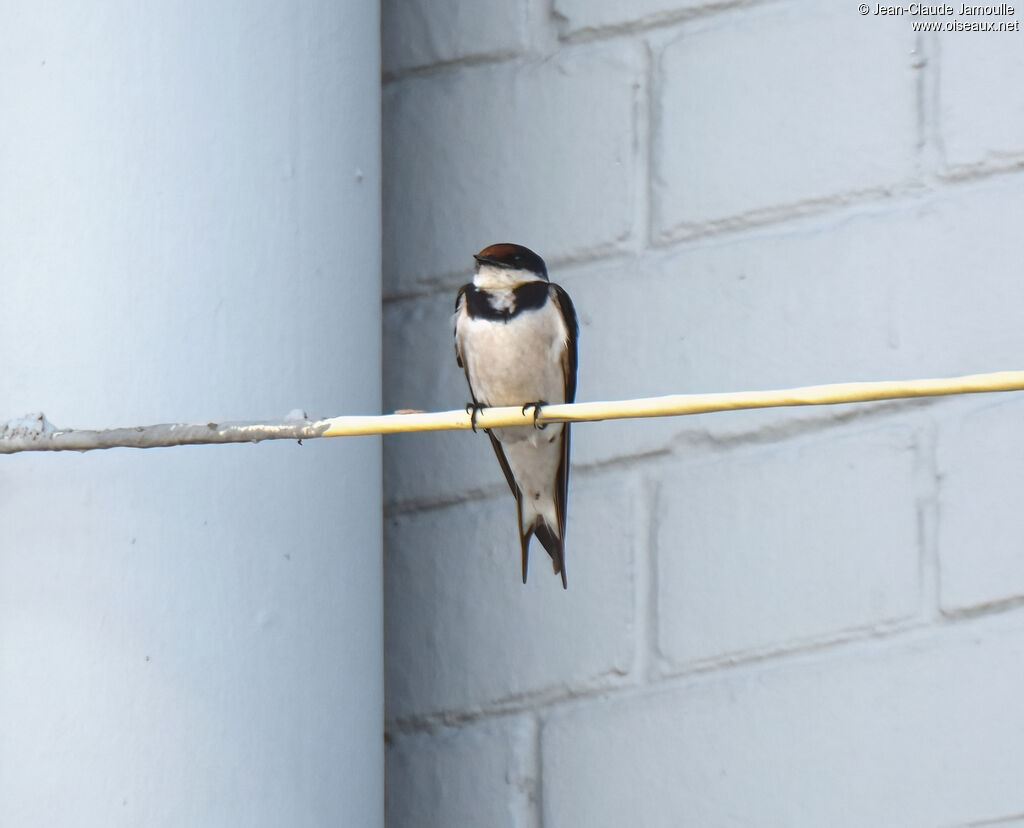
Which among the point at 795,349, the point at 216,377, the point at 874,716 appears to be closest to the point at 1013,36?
the point at 795,349

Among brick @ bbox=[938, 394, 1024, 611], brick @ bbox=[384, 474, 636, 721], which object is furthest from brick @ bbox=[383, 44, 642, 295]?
brick @ bbox=[938, 394, 1024, 611]

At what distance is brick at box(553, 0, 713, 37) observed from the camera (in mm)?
1144

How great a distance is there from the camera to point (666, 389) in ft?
3.70

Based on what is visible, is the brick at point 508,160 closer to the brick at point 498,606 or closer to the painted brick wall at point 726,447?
the painted brick wall at point 726,447

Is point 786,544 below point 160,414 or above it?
below

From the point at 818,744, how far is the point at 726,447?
26 cm

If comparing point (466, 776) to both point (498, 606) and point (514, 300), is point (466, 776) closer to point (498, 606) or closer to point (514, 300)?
point (498, 606)

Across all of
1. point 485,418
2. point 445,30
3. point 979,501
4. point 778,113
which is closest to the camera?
point 485,418

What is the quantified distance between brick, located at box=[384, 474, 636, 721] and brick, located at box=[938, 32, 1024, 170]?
416mm

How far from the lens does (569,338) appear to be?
1.15 metres

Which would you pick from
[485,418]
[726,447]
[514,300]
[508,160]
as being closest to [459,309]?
[514,300]

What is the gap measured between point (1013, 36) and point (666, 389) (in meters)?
0.42

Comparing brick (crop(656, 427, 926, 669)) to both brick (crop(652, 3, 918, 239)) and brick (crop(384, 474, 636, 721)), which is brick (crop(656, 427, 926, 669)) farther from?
brick (crop(652, 3, 918, 239))

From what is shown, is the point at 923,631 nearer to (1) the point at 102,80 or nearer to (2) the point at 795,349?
(2) the point at 795,349
